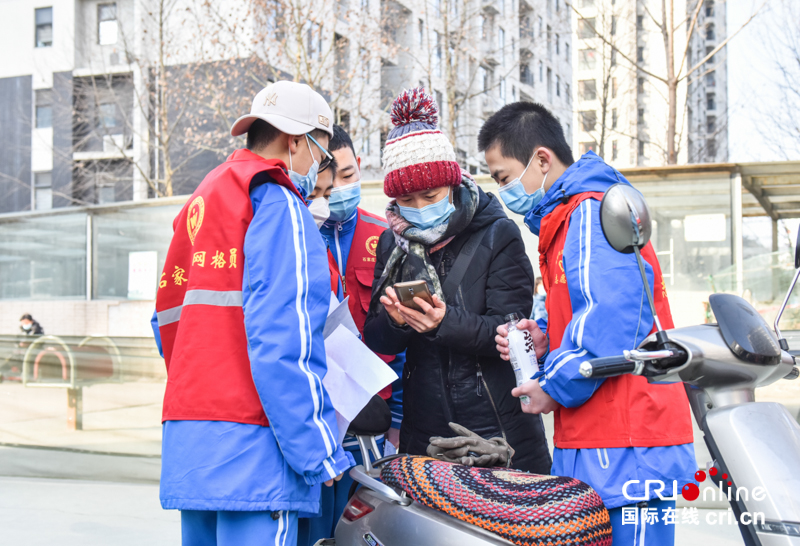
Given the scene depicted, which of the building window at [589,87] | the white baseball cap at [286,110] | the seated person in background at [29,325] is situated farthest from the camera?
the building window at [589,87]

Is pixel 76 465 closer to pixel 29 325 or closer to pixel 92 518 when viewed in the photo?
pixel 92 518

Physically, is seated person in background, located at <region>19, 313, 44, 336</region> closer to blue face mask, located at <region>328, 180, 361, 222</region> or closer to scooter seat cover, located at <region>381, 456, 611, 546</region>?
blue face mask, located at <region>328, 180, 361, 222</region>

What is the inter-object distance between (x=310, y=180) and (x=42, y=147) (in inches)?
1110

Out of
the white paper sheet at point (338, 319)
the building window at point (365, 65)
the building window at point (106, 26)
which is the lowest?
the white paper sheet at point (338, 319)

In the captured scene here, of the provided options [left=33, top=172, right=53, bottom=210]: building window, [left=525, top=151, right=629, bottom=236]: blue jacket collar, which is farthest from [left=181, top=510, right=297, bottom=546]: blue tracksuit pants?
[left=33, top=172, right=53, bottom=210]: building window

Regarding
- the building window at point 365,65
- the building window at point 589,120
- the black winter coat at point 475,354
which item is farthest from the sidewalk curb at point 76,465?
the building window at point 589,120

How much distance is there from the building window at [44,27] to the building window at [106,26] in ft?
8.68

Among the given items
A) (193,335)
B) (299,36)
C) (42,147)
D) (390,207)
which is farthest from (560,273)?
(42,147)

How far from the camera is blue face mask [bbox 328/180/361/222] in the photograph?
303 centimetres

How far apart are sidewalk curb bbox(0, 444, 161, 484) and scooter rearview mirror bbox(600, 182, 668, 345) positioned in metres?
6.27

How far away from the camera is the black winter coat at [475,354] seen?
2299mm

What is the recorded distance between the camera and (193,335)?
1.92 metres

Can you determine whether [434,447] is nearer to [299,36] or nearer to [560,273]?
[560,273]

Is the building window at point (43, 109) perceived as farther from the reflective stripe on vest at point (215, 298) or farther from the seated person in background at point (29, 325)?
the reflective stripe on vest at point (215, 298)
